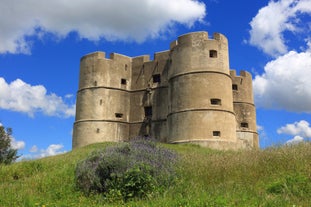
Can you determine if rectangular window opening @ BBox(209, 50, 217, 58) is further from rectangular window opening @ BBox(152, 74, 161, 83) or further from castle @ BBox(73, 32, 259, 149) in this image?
rectangular window opening @ BBox(152, 74, 161, 83)

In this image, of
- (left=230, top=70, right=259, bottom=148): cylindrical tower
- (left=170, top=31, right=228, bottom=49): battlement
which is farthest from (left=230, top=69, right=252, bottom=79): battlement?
(left=170, top=31, right=228, bottom=49): battlement

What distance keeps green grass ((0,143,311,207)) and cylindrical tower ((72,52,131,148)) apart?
18111 mm

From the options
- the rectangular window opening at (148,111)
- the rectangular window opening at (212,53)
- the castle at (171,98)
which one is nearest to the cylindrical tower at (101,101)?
the castle at (171,98)

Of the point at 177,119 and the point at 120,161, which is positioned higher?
the point at 177,119

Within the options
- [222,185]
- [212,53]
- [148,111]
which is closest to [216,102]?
[212,53]

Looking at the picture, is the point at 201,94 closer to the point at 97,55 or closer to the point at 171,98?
the point at 171,98

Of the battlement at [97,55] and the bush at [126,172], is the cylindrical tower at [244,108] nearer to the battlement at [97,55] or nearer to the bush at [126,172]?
the battlement at [97,55]

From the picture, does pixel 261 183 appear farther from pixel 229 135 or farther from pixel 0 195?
pixel 229 135

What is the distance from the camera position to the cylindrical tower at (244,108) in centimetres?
3094

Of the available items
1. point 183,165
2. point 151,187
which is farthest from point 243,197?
point 183,165

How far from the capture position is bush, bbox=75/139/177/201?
827 centimetres

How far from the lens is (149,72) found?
30969 millimetres

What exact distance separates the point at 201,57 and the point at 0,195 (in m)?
18.4

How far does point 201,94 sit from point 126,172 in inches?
659
